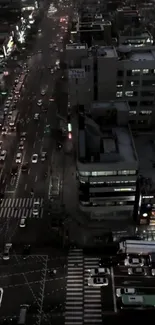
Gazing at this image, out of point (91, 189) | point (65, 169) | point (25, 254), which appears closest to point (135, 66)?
point (65, 169)

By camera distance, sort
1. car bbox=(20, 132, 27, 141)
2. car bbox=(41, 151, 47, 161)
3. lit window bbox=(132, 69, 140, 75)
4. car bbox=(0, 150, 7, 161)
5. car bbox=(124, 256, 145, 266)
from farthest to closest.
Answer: car bbox=(20, 132, 27, 141)
car bbox=(41, 151, 47, 161)
car bbox=(0, 150, 7, 161)
lit window bbox=(132, 69, 140, 75)
car bbox=(124, 256, 145, 266)

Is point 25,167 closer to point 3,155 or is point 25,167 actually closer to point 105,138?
point 3,155

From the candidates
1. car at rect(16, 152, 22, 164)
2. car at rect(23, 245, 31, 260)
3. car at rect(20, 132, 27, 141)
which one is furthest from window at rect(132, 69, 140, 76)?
car at rect(23, 245, 31, 260)

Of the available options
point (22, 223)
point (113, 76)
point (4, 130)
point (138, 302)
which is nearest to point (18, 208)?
point (22, 223)

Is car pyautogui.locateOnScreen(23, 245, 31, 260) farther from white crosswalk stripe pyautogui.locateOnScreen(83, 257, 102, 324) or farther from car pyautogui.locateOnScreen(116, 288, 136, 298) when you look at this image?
car pyautogui.locateOnScreen(116, 288, 136, 298)

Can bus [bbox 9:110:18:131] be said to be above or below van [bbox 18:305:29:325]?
above

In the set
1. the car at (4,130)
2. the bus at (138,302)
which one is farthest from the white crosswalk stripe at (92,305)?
the car at (4,130)
